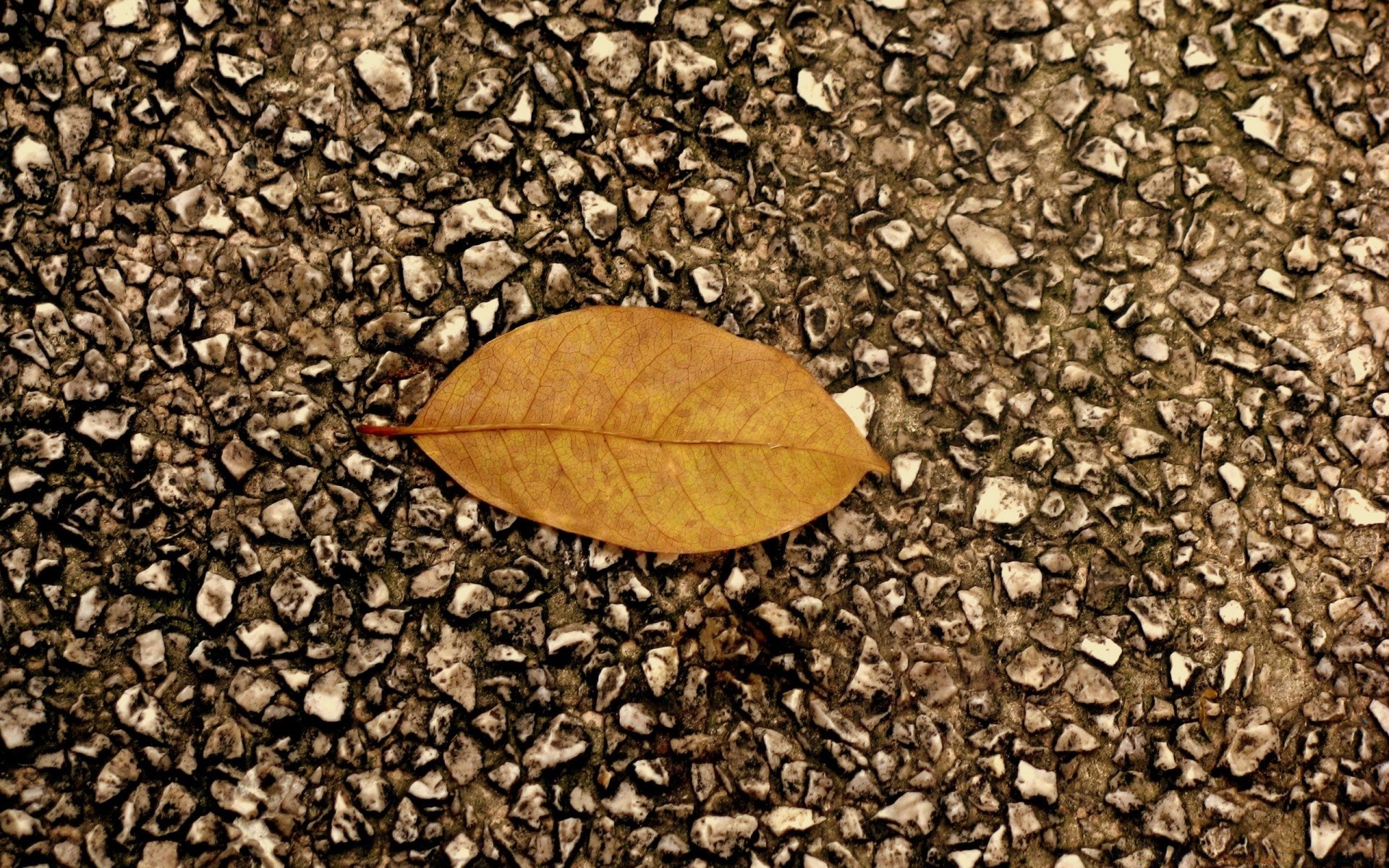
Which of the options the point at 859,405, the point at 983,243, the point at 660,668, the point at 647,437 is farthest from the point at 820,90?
the point at 660,668

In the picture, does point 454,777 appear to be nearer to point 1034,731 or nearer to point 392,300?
point 392,300

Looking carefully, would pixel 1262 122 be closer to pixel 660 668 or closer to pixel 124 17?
pixel 660 668

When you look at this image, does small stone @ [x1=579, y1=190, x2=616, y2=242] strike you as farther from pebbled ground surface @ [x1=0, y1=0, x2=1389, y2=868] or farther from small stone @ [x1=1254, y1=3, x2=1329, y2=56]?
small stone @ [x1=1254, y1=3, x2=1329, y2=56]

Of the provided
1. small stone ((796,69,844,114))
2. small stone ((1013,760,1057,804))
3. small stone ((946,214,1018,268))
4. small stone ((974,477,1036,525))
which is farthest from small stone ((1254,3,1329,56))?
small stone ((1013,760,1057,804))

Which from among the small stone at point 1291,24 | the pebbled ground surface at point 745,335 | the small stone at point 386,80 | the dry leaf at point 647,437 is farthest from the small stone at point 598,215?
the small stone at point 1291,24

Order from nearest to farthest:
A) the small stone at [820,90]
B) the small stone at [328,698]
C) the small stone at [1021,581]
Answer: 1. the small stone at [328,698]
2. the small stone at [1021,581]
3. the small stone at [820,90]

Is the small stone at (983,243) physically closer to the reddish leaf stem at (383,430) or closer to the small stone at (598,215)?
the small stone at (598,215)
